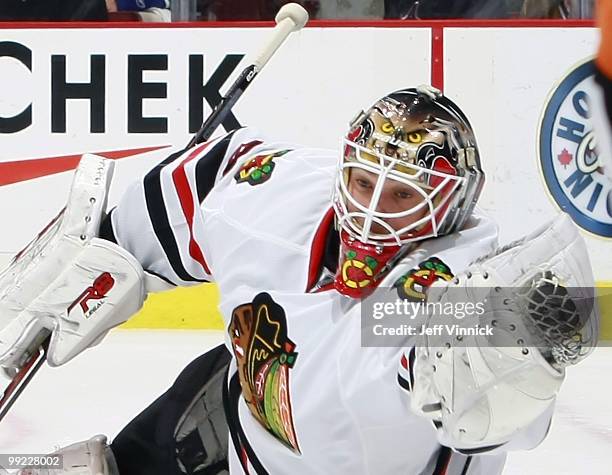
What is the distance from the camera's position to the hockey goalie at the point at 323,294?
1271mm

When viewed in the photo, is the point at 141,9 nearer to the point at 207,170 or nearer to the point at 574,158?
the point at 574,158

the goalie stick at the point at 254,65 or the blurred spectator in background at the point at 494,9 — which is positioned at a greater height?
the blurred spectator in background at the point at 494,9

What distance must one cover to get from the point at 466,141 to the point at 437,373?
14.9 inches

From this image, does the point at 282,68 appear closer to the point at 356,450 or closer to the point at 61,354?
the point at 61,354

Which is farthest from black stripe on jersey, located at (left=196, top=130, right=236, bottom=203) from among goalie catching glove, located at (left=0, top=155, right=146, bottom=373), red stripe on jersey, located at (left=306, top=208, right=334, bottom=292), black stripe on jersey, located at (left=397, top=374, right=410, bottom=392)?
black stripe on jersey, located at (left=397, top=374, right=410, bottom=392)

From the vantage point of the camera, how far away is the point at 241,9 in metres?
3.71

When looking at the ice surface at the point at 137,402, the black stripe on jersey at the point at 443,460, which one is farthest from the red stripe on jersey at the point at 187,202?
the ice surface at the point at 137,402

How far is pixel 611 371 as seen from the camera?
3.02 m

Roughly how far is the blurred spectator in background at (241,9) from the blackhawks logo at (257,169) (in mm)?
1984

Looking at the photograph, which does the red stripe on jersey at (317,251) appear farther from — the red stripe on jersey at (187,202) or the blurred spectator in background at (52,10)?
the blurred spectator in background at (52,10)

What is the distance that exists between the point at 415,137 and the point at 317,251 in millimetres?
197

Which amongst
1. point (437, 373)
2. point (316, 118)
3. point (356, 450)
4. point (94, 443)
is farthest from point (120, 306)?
point (316, 118)

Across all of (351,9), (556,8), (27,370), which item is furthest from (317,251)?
(556,8)

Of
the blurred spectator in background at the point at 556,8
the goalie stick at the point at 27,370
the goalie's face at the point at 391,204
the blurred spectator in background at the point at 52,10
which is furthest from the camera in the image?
the blurred spectator in background at the point at 52,10
